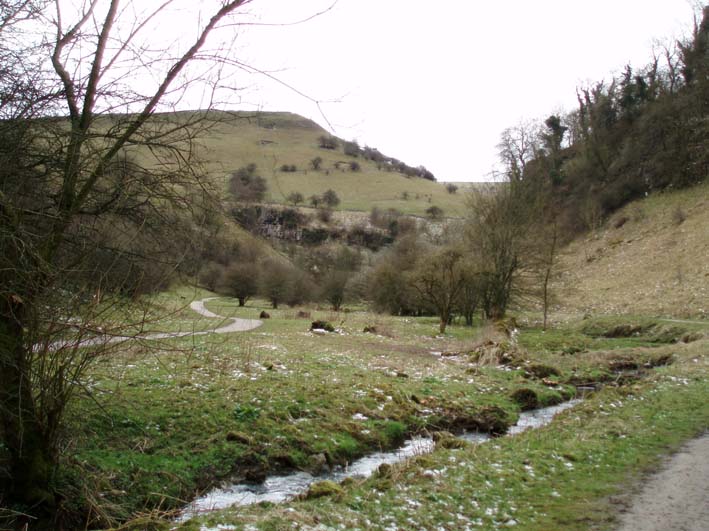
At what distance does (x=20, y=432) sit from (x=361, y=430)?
301 inches

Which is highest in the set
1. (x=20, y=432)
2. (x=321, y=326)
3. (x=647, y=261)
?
(x=647, y=261)

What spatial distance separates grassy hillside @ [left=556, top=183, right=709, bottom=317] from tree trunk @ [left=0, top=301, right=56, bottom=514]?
3793 centimetres

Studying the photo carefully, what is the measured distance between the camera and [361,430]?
1299 cm

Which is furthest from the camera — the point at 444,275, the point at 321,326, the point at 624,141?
the point at 624,141

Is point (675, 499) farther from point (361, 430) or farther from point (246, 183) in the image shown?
point (246, 183)

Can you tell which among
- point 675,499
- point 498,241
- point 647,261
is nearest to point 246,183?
point 675,499

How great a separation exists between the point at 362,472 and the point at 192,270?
17.5 ft

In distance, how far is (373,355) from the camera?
82.1 ft

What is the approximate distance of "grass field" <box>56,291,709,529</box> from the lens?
7938 mm

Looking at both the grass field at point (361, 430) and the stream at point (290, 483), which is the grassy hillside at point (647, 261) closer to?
the grass field at point (361, 430)

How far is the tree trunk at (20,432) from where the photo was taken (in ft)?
22.8

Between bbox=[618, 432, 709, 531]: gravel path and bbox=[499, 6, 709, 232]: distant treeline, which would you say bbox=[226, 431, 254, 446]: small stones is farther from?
bbox=[499, 6, 709, 232]: distant treeline

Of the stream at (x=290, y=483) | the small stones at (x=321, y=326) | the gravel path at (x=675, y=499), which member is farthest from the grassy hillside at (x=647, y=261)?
the stream at (x=290, y=483)

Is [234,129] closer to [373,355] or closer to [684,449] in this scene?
[684,449]
